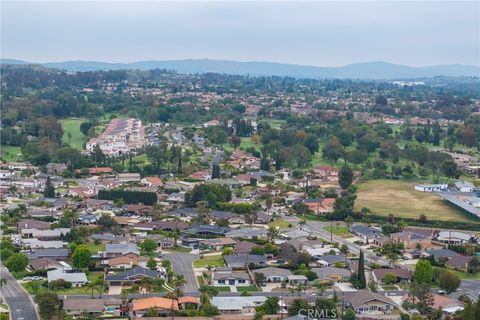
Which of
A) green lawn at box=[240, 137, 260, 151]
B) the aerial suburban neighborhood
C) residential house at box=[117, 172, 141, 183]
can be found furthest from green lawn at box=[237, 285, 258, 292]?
green lawn at box=[240, 137, 260, 151]

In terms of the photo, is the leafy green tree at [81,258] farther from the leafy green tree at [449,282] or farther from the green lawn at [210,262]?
the leafy green tree at [449,282]

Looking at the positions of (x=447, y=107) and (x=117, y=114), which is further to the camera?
(x=447, y=107)

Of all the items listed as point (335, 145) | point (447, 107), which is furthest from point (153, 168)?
point (447, 107)

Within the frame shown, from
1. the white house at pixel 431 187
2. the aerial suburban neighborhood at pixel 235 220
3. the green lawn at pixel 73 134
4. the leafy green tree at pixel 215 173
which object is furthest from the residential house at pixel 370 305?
the green lawn at pixel 73 134

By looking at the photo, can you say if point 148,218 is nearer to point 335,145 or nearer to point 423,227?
point 423,227

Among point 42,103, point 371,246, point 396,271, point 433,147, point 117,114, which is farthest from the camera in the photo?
point 117,114

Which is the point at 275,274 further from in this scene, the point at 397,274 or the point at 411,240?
the point at 411,240
